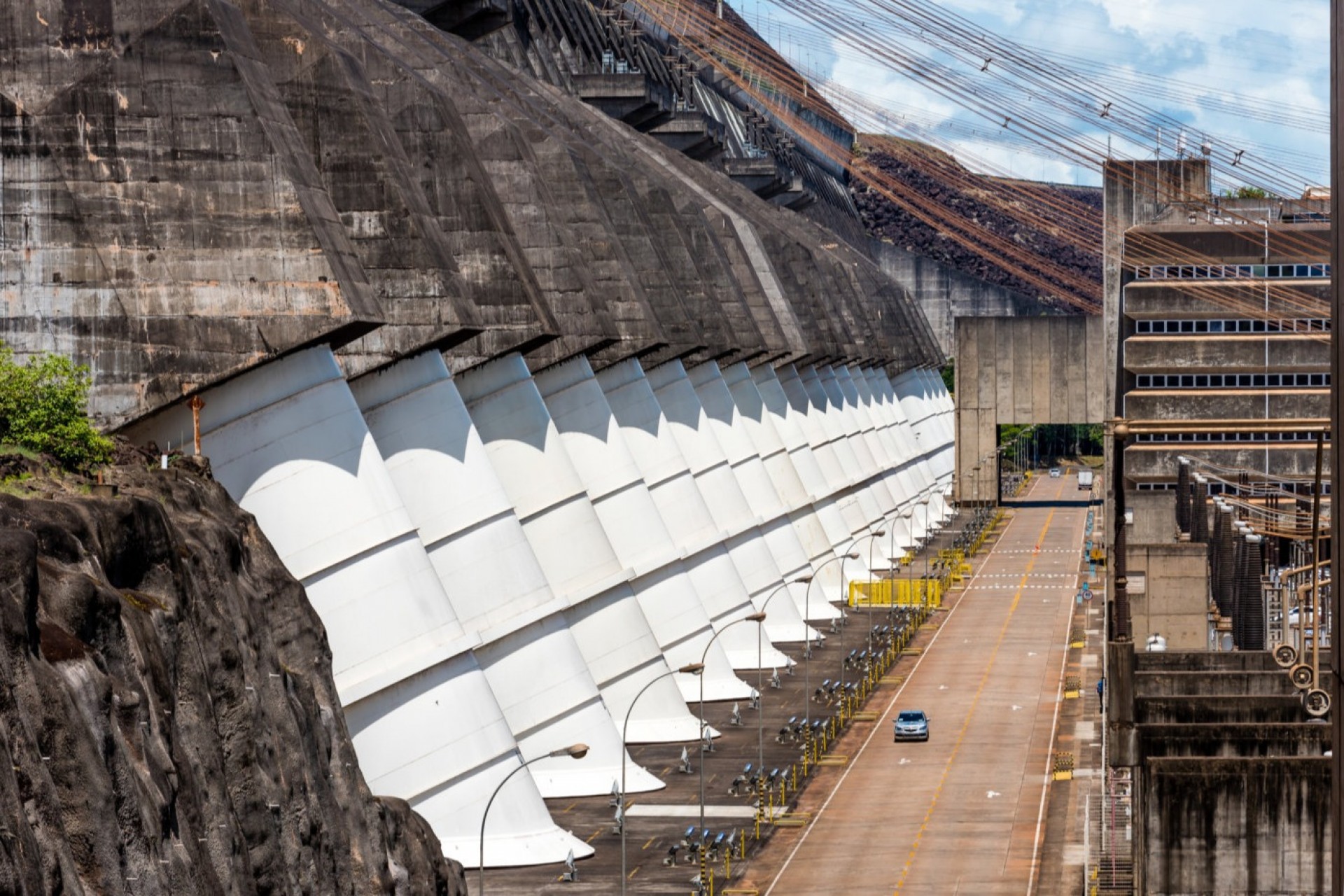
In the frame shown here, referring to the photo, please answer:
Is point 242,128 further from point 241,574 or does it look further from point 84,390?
point 241,574

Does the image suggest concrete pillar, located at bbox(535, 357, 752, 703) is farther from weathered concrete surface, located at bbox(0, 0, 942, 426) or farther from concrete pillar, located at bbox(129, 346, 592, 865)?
concrete pillar, located at bbox(129, 346, 592, 865)

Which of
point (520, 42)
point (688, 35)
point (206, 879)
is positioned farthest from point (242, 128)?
point (688, 35)

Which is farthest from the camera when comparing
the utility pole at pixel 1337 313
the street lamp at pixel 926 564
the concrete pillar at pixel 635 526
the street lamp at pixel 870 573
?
the street lamp at pixel 926 564

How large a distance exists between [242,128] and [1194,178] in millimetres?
87346

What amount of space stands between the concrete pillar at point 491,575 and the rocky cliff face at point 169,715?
15.7 m

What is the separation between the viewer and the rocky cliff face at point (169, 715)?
75.8ft

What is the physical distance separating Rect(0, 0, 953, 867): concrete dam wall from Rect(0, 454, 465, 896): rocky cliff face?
736 centimetres

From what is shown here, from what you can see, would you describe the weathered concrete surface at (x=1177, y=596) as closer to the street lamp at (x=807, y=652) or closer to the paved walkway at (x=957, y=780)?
the paved walkway at (x=957, y=780)

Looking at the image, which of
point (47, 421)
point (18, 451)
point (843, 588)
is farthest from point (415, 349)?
point (843, 588)

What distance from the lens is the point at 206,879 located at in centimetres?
2609

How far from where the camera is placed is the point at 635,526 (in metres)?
71.5

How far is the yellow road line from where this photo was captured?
50372 millimetres

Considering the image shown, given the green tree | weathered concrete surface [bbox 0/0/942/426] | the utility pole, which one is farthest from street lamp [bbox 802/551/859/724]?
the utility pole

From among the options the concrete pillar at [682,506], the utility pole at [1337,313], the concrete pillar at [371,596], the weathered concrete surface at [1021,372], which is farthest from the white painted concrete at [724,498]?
the weathered concrete surface at [1021,372]
